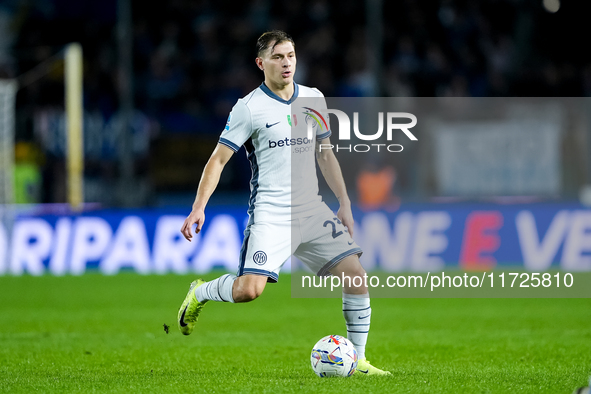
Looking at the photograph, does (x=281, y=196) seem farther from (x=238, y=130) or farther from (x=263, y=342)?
(x=263, y=342)

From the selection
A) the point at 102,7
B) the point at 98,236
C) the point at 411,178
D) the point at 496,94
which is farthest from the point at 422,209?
the point at 102,7

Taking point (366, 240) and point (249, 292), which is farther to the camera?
point (366, 240)

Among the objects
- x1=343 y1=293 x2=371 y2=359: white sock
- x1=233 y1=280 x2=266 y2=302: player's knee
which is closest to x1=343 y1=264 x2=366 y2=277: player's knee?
x1=343 y1=293 x2=371 y2=359: white sock

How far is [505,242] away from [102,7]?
7.98 meters

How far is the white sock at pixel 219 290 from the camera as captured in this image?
19.3ft

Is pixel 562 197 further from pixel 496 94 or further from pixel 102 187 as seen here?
pixel 102 187

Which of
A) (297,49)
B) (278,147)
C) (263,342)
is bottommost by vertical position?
(263,342)

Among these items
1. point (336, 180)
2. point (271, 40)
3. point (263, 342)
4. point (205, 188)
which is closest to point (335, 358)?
point (336, 180)

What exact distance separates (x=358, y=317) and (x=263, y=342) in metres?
2.16

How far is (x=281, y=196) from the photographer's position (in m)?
5.93

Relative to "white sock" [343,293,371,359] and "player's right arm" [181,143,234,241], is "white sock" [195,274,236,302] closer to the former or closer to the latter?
"player's right arm" [181,143,234,241]

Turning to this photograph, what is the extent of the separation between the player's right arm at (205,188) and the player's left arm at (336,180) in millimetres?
→ 699

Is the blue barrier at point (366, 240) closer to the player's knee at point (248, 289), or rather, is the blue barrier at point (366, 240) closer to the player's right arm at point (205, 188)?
the player's knee at point (248, 289)

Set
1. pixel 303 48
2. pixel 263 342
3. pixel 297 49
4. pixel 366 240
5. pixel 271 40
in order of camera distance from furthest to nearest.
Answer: pixel 303 48 < pixel 297 49 < pixel 366 240 < pixel 263 342 < pixel 271 40
